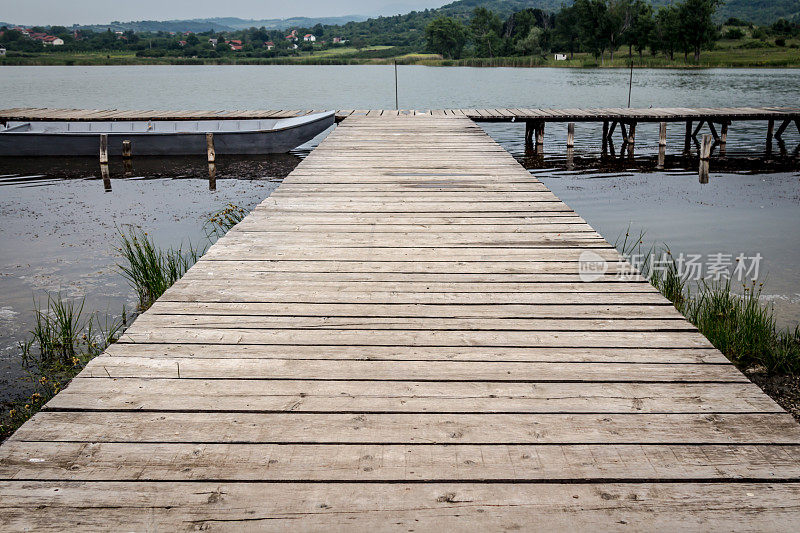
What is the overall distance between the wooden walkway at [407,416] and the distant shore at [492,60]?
5920 centimetres

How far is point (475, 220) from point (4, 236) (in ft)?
26.5

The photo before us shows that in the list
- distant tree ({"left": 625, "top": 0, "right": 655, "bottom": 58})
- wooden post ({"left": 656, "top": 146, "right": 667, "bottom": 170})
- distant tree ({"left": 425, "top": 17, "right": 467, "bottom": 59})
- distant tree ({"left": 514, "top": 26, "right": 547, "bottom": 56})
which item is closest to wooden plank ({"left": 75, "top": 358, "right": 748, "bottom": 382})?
wooden post ({"left": 656, "top": 146, "right": 667, "bottom": 170})

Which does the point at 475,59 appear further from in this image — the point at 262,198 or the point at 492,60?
the point at 262,198

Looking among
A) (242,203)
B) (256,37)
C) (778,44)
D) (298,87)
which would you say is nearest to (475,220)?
(242,203)

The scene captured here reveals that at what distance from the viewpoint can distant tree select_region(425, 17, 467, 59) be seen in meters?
92.5

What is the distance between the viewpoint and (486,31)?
322 feet

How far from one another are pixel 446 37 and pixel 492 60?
20875mm

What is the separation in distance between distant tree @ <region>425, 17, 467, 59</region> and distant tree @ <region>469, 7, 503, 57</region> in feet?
8.71

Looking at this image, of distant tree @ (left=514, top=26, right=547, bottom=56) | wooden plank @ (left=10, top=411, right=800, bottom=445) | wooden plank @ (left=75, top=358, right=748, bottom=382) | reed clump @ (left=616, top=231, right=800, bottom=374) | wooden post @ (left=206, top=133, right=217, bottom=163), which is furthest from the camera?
distant tree @ (left=514, top=26, right=547, bottom=56)

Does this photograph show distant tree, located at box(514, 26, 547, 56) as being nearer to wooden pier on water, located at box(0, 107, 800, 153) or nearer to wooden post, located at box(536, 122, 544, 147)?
wooden pier on water, located at box(0, 107, 800, 153)

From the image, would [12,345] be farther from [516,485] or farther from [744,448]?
[744,448]

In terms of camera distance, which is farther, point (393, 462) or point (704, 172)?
point (704, 172)

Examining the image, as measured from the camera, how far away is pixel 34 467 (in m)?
2.03

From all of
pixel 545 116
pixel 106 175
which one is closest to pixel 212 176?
pixel 106 175
